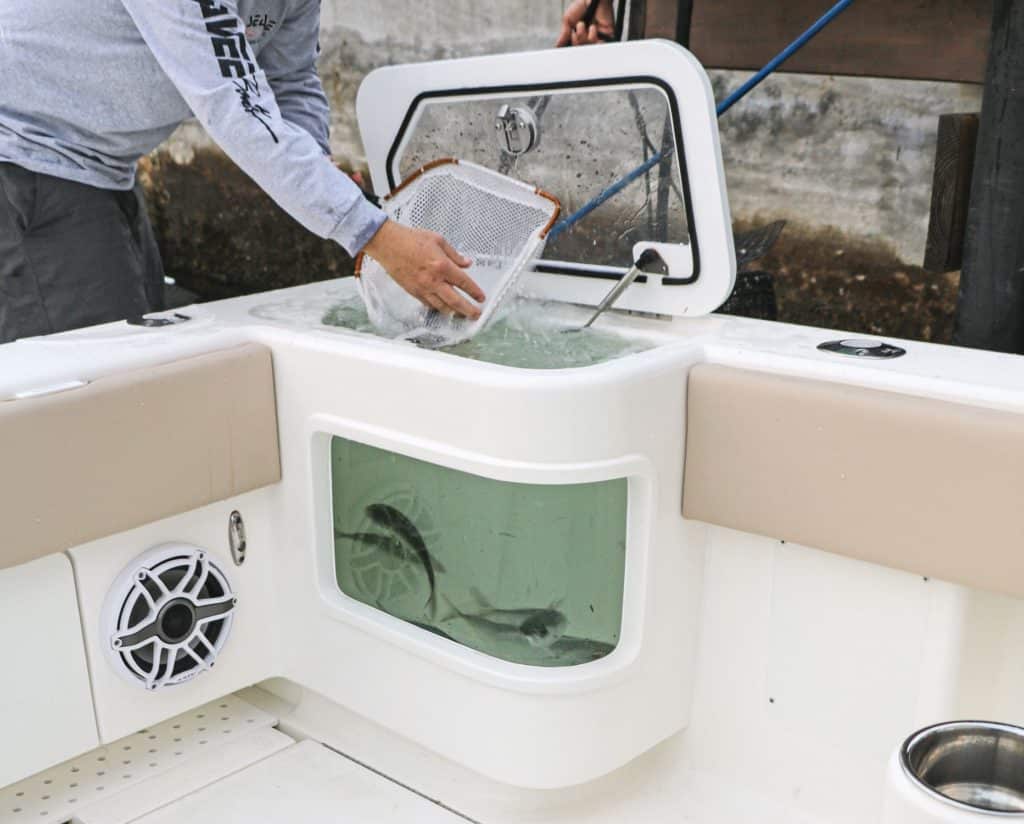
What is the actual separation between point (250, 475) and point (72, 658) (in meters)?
0.37

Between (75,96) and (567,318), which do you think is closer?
(75,96)

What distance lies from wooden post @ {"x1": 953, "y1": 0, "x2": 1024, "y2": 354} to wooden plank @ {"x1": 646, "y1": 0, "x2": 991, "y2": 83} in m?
0.78

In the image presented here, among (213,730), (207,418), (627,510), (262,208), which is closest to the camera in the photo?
(627,510)

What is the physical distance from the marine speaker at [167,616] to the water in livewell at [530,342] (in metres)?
0.48

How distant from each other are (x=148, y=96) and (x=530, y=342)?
2.45 feet

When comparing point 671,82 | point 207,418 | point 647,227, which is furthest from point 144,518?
point 671,82

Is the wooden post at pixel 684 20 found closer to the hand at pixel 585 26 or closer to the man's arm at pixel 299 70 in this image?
the hand at pixel 585 26

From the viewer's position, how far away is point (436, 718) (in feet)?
5.29

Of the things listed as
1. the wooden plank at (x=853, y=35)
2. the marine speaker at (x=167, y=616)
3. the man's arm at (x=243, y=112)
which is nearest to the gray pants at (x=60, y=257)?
the man's arm at (x=243, y=112)

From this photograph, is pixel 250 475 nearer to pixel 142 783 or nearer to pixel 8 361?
pixel 8 361

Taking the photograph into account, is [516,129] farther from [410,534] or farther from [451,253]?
[410,534]

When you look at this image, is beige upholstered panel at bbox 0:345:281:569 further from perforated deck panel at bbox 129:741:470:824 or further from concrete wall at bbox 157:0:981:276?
concrete wall at bbox 157:0:981:276

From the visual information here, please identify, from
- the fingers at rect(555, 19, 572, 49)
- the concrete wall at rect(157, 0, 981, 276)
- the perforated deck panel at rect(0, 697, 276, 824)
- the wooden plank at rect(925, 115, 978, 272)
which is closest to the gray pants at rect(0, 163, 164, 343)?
the perforated deck panel at rect(0, 697, 276, 824)

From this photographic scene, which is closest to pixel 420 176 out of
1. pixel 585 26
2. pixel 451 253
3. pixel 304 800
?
pixel 451 253
